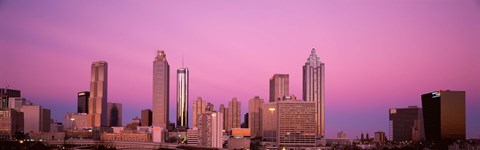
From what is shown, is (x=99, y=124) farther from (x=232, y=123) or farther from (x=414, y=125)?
(x=414, y=125)

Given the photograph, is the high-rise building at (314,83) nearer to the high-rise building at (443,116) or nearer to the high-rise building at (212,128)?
the high-rise building at (212,128)

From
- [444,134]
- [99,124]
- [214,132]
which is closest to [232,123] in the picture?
[99,124]

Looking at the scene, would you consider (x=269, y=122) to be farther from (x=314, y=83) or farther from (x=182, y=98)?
(x=182, y=98)

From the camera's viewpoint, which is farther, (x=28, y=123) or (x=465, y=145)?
(x=28, y=123)

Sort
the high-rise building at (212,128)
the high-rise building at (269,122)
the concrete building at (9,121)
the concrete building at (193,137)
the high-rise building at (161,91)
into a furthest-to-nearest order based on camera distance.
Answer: the high-rise building at (161,91)
the high-rise building at (269,122)
the concrete building at (9,121)
the concrete building at (193,137)
the high-rise building at (212,128)

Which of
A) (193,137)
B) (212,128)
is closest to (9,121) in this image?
(193,137)

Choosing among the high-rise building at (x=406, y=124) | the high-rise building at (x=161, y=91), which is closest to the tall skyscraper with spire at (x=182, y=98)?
the high-rise building at (x=161, y=91)

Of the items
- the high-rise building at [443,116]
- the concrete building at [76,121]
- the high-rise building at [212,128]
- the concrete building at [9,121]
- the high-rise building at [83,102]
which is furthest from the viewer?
the high-rise building at [83,102]
